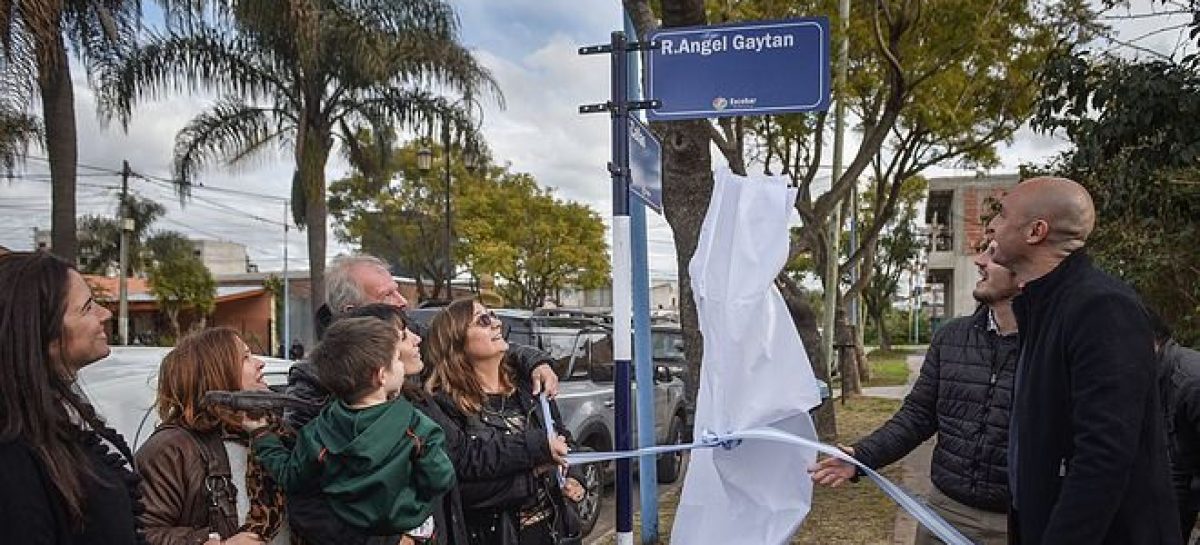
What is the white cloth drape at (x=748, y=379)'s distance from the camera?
3004 mm

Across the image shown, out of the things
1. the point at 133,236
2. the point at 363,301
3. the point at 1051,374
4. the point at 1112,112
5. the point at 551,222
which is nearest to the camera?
the point at 1051,374

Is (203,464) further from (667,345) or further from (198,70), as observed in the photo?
(198,70)

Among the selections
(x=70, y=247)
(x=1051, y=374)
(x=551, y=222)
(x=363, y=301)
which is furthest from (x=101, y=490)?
(x=551, y=222)

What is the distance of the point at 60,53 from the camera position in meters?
10.1

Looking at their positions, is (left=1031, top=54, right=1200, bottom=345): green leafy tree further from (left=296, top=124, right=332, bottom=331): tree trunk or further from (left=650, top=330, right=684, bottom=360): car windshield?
(left=296, top=124, right=332, bottom=331): tree trunk

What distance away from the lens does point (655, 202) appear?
3.96 metres

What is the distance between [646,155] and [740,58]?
54 cm

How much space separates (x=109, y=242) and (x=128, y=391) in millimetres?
40473

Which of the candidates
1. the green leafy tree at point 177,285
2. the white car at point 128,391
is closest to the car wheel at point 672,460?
the white car at point 128,391

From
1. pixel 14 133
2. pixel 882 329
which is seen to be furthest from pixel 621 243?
pixel 882 329

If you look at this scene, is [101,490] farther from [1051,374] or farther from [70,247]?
[70,247]

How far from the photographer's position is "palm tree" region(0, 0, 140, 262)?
8.83 m

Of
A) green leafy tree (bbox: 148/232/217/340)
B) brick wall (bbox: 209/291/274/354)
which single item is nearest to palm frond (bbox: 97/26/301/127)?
green leafy tree (bbox: 148/232/217/340)

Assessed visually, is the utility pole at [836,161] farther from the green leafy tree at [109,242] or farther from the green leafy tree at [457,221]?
the green leafy tree at [109,242]
